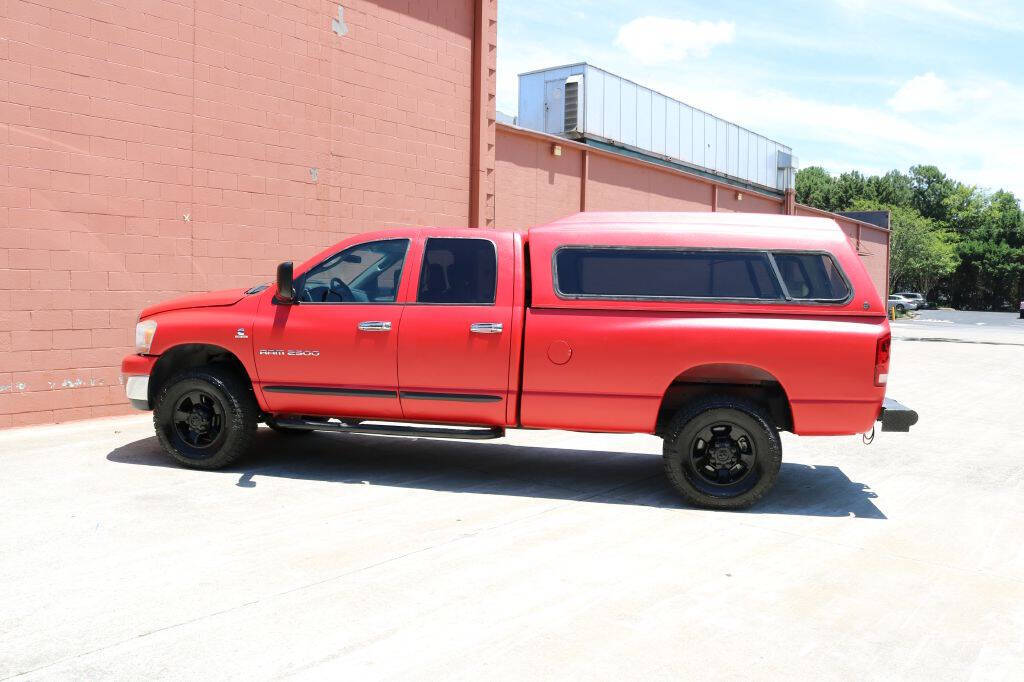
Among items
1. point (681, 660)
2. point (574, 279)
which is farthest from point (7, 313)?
point (681, 660)

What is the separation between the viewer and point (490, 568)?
4.97 meters

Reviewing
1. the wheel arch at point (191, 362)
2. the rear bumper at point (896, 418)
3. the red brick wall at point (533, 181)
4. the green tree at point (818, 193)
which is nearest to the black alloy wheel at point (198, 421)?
the wheel arch at point (191, 362)

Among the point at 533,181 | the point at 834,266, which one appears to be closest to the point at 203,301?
the point at 834,266

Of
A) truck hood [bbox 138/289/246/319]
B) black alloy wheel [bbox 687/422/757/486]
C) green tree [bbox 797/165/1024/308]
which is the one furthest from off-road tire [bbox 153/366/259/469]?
green tree [bbox 797/165/1024/308]

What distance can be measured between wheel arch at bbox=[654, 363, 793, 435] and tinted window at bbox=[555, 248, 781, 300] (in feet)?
1.74

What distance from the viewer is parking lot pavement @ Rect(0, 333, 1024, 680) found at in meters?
3.84

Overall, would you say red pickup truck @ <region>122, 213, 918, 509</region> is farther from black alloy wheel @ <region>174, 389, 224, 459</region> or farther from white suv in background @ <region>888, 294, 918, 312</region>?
white suv in background @ <region>888, 294, 918, 312</region>

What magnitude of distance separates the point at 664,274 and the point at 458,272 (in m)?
Result: 1.58

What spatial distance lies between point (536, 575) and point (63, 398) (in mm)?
6385

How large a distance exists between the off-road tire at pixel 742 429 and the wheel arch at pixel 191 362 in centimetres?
342

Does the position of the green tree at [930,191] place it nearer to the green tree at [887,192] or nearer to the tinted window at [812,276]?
the green tree at [887,192]

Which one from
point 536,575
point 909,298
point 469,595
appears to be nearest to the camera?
point 469,595

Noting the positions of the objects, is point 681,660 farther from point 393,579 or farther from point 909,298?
point 909,298

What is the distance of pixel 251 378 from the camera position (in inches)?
287
